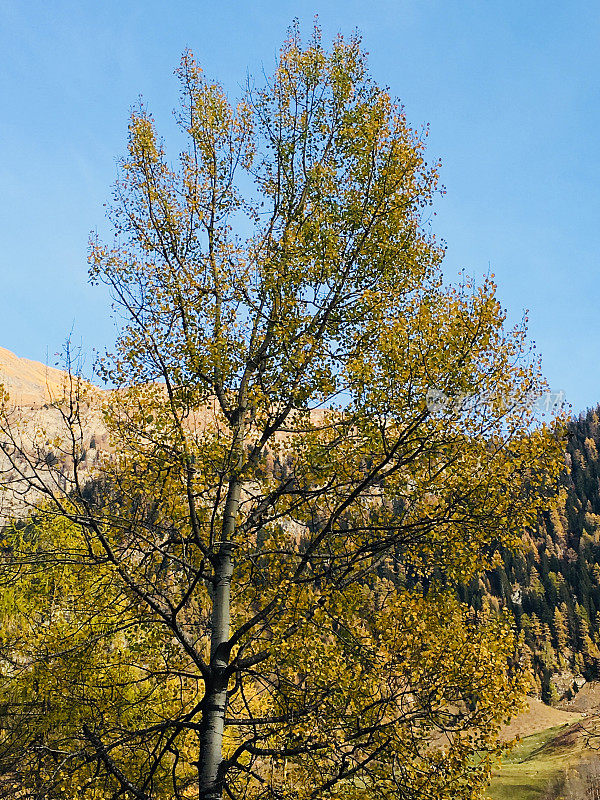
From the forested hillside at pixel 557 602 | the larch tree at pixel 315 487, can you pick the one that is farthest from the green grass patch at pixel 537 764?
the larch tree at pixel 315 487

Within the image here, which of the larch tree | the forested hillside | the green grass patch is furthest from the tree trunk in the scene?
the forested hillside

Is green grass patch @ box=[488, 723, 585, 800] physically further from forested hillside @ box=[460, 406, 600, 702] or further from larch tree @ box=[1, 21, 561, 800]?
larch tree @ box=[1, 21, 561, 800]

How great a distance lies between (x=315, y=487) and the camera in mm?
8922

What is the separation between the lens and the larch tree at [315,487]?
7203mm

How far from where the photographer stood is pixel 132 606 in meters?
8.42

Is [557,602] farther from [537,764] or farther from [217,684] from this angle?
[217,684]

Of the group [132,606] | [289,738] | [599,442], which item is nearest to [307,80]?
[132,606]

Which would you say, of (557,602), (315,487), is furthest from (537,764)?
(315,487)

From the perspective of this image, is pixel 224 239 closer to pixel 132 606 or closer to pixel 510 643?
pixel 132 606

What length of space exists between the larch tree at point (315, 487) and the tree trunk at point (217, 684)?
0.03 meters

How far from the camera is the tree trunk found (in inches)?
283

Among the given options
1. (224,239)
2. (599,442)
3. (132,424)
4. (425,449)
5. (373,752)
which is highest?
(599,442)

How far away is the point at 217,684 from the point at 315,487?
113 inches

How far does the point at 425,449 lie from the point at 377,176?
454 cm
